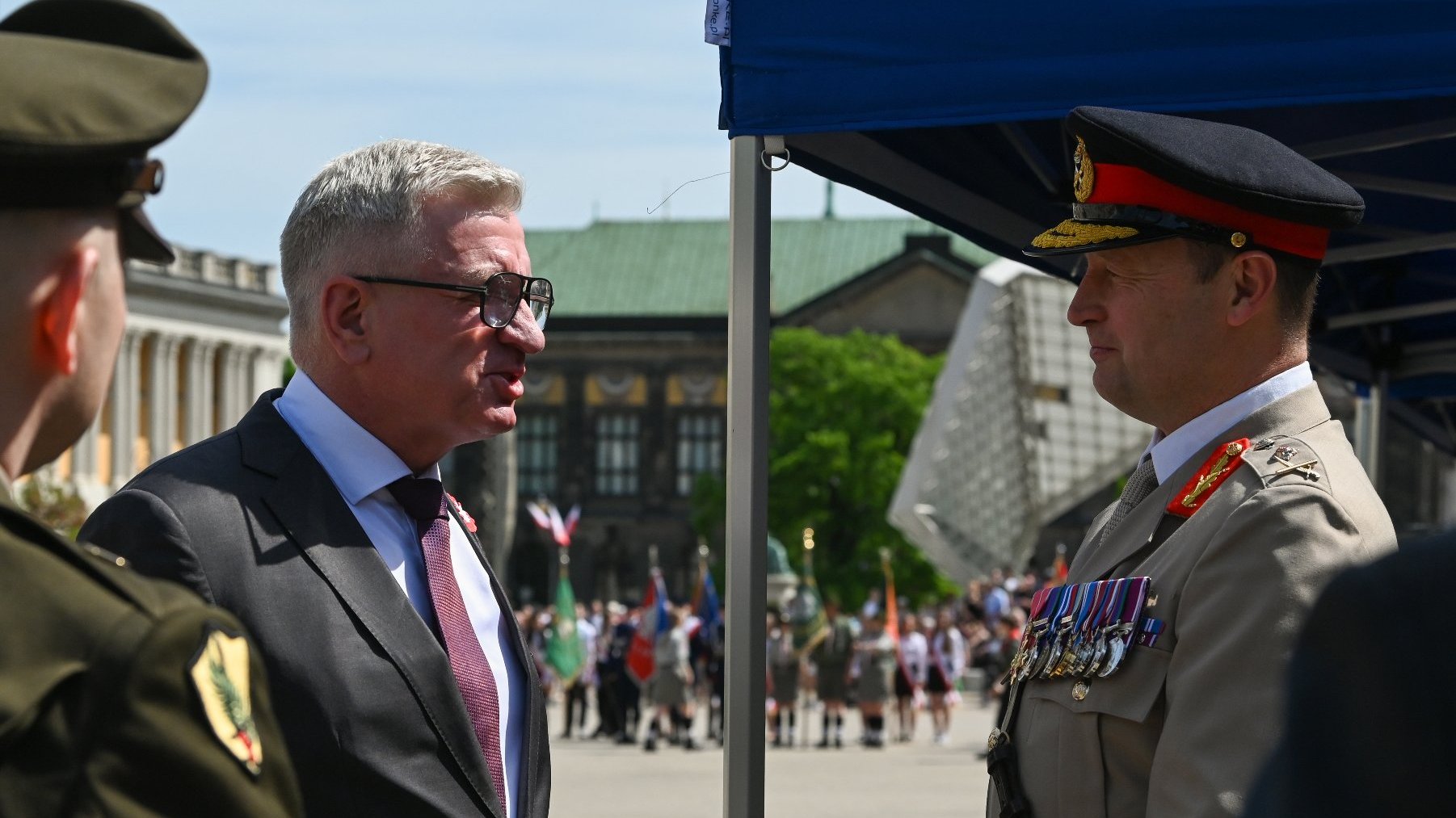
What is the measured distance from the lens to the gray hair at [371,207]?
287cm

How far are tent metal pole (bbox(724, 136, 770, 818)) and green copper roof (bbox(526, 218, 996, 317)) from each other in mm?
83655

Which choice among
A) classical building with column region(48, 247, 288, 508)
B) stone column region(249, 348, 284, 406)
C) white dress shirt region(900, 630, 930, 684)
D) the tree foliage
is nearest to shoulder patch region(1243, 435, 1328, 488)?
white dress shirt region(900, 630, 930, 684)

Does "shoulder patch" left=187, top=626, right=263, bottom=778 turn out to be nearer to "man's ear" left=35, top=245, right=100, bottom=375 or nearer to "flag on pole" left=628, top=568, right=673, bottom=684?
"man's ear" left=35, top=245, right=100, bottom=375

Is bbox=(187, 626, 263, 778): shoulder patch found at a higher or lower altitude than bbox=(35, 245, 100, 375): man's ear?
lower

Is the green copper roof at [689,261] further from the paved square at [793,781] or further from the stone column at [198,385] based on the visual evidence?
the paved square at [793,781]

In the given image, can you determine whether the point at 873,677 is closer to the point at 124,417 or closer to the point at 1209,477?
the point at 1209,477

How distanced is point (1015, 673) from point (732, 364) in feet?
3.53

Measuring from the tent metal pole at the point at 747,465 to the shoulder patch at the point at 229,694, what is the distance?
85.6 inches

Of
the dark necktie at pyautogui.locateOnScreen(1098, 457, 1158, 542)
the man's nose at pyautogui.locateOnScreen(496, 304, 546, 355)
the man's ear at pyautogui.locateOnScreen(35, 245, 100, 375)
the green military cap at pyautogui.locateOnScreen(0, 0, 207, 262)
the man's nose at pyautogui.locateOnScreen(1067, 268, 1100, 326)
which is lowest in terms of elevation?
the dark necktie at pyautogui.locateOnScreen(1098, 457, 1158, 542)

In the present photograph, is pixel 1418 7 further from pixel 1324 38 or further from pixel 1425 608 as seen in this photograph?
pixel 1425 608

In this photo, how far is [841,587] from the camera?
6906cm

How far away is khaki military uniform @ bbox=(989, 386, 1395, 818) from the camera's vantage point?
2291 mm

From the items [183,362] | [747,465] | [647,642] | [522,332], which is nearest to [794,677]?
[647,642]

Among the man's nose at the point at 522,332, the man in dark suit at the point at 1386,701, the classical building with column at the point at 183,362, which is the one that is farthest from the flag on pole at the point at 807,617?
the classical building with column at the point at 183,362
